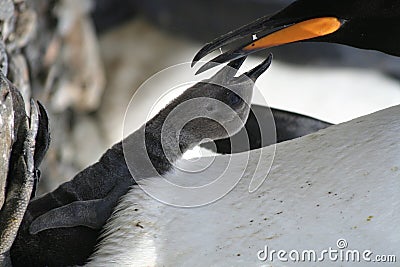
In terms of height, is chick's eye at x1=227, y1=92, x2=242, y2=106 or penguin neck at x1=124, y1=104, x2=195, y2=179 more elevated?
chick's eye at x1=227, y1=92, x2=242, y2=106

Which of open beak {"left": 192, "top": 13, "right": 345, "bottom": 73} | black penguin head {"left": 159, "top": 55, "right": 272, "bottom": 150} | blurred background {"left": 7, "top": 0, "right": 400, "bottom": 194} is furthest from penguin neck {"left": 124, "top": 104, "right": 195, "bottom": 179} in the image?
blurred background {"left": 7, "top": 0, "right": 400, "bottom": 194}

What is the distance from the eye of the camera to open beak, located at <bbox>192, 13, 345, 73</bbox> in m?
1.50

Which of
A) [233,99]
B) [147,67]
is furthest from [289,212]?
[147,67]

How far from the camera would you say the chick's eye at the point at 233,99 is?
1.51 meters

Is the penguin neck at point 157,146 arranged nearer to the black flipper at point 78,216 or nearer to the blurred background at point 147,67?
the black flipper at point 78,216

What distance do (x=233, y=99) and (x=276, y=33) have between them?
5.2 inches

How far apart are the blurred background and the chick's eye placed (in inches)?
64.0

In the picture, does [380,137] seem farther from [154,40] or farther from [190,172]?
[154,40]

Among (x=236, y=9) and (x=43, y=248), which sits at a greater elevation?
(x=236, y=9)

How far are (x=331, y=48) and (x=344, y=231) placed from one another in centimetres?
267

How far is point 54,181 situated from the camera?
10.3ft

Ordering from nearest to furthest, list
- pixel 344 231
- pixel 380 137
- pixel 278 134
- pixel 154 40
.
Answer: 1. pixel 344 231
2. pixel 380 137
3. pixel 278 134
4. pixel 154 40

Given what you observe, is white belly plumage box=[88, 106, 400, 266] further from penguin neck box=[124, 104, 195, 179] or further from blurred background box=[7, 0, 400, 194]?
blurred background box=[7, 0, 400, 194]

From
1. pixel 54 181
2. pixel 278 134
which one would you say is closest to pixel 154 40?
pixel 54 181
